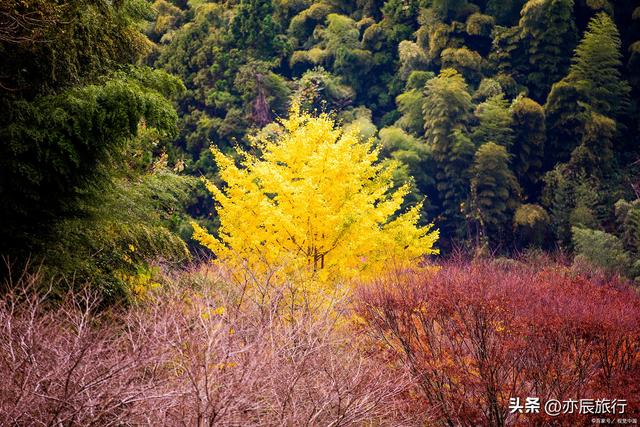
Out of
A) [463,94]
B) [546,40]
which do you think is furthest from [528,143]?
[546,40]

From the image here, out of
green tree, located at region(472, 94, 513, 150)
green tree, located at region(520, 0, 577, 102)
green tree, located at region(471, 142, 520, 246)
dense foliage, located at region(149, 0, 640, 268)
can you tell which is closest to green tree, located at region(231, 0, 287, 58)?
dense foliage, located at region(149, 0, 640, 268)

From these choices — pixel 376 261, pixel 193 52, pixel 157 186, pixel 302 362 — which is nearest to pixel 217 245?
pixel 376 261

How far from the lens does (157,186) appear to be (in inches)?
400

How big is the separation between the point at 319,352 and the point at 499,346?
2420 mm

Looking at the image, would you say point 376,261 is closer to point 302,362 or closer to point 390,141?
point 302,362

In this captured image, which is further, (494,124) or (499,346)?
(494,124)

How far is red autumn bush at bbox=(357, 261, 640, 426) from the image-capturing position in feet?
26.0

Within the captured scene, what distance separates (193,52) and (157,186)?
31128mm

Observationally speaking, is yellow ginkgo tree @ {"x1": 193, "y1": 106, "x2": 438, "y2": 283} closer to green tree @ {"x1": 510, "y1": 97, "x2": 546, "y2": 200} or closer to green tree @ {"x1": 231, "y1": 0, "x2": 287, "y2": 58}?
green tree @ {"x1": 510, "y1": 97, "x2": 546, "y2": 200}

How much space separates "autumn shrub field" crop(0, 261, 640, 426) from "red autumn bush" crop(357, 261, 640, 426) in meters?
0.03

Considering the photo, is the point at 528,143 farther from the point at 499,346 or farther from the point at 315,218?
the point at 499,346

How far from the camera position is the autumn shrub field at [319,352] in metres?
5.13

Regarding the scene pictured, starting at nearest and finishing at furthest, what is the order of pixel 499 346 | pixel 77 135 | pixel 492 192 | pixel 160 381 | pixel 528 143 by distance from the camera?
pixel 160 381 → pixel 77 135 → pixel 499 346 → pixel 492 192 → pixel 528 143

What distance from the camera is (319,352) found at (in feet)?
23.4
